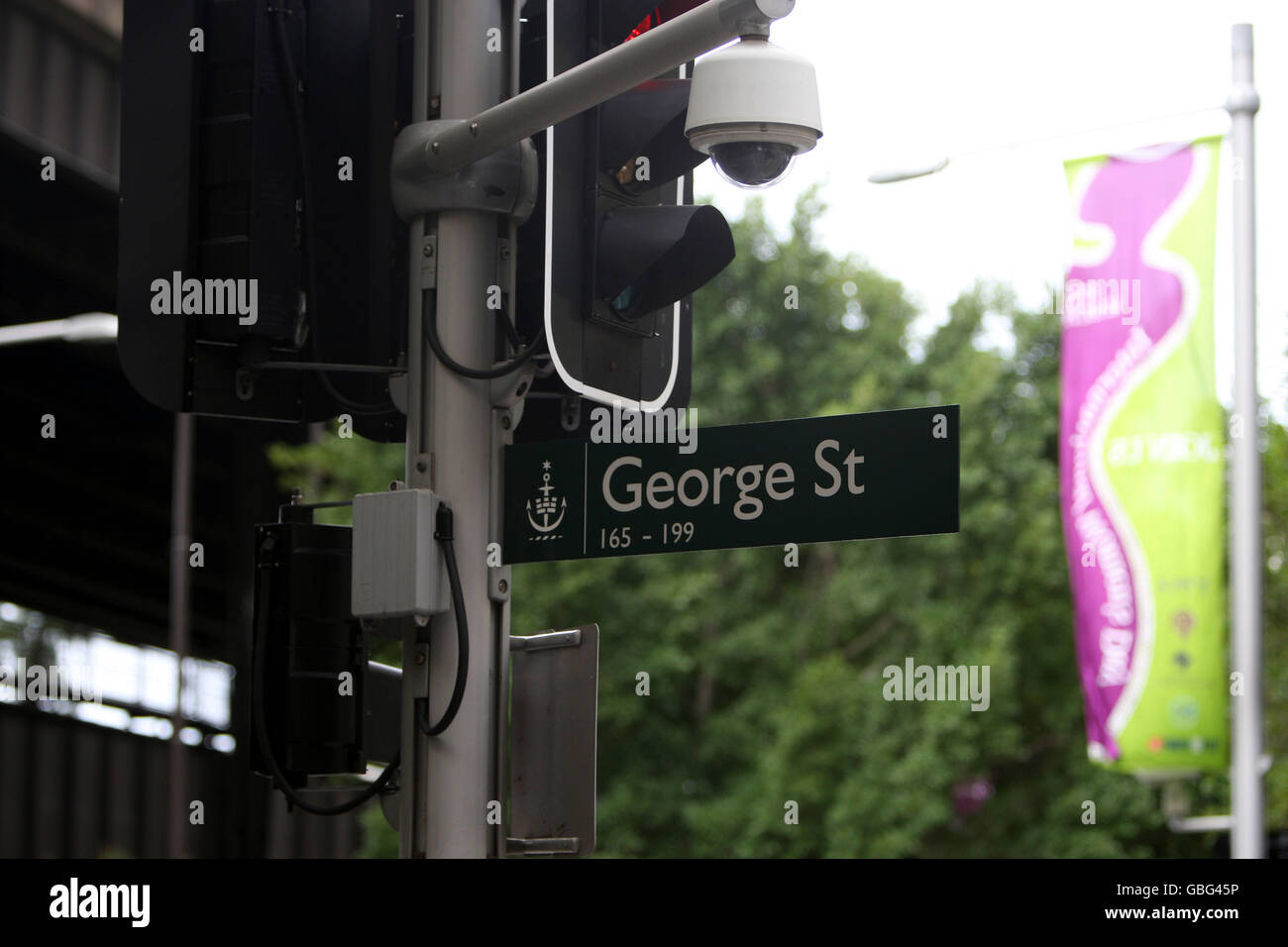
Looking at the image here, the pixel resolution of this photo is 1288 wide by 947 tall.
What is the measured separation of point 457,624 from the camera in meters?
4.77

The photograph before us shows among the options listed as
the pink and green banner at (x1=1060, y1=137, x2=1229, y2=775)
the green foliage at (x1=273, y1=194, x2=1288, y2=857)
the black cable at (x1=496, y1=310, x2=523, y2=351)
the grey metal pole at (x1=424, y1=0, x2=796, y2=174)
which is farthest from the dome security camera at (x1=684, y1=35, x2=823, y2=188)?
the green foliage at (x1=273, y1=194, x2=1288, y2=857)

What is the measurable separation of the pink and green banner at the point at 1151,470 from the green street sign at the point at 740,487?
9084mm

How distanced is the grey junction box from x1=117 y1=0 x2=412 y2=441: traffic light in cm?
62

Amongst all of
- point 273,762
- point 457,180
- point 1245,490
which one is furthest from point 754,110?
point 1245,490

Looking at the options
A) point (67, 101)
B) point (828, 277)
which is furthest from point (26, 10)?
point (828, 277)

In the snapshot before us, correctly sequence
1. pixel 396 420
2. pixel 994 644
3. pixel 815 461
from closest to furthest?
1. pixel 815 461
2. pixel 396 420
3. pixel 994 644

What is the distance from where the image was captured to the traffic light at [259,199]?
508 centimetres

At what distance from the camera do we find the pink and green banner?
13.2 m

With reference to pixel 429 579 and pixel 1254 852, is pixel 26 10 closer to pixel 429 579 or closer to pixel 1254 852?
pixel 1254 852

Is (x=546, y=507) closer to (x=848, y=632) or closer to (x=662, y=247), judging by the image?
(x=662, y=247)

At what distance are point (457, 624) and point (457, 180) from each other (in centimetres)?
119

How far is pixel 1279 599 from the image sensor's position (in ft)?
72.6
